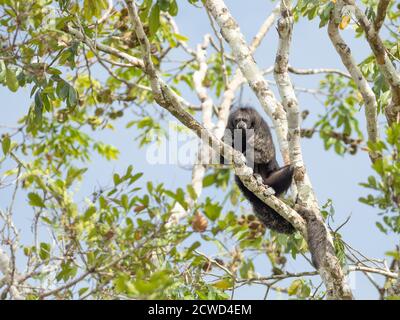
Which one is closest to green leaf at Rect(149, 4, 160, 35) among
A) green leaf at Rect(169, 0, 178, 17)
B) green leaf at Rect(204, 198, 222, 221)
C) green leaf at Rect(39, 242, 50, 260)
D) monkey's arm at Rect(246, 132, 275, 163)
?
green leaf at Rect(169, 0, 178, 17)

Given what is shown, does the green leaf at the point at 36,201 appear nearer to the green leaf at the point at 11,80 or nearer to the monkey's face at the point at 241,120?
the green leaf at the point at 11,80

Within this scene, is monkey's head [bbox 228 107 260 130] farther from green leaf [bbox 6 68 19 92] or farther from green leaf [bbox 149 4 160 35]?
green leaf [bbox 6 68 19 92]

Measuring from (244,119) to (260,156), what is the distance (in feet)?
2.21

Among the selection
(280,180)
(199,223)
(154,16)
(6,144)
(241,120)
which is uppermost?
(154,16)

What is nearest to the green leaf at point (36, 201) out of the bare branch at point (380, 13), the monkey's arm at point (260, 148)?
the monkey's arm at point (260, 148)

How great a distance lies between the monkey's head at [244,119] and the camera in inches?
325

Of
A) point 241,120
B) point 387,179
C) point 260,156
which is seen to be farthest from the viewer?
point 241,120

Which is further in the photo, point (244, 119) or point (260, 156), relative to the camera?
point (244, 119)

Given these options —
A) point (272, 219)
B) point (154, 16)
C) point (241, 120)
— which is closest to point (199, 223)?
point (272, 219)

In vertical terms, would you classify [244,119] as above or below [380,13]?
below

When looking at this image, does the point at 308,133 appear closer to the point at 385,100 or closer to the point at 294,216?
the point at 385,100

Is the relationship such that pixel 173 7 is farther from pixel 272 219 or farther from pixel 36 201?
pixel 272 219

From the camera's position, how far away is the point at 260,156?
7895mm
